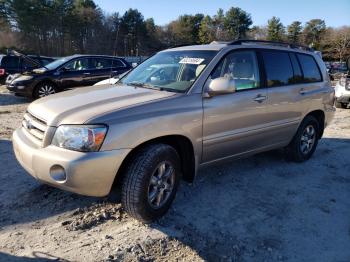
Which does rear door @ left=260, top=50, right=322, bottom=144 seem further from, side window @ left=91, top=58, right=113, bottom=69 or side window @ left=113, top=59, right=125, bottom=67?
side window @ left=113, top=59, right=125, bottom=67

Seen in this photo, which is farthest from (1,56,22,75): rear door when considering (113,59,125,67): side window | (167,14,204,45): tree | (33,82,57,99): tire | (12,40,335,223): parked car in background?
(167,14,204,45): tree

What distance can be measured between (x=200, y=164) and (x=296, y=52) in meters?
2.59

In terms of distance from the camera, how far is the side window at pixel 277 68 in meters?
4.77

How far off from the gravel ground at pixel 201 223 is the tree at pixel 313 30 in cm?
5312

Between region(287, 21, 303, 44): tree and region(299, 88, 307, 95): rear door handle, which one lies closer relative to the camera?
region(299, 88, 307, 95): rear door handle

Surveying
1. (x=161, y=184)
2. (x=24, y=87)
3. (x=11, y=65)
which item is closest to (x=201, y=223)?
(x=161, y=184)

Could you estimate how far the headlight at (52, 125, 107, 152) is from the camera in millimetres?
3076

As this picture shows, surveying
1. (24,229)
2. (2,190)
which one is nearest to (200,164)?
(24,229)

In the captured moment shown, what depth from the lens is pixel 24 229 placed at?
345 cm

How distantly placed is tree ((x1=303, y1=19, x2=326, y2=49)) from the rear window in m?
46.2

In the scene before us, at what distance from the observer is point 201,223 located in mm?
3705

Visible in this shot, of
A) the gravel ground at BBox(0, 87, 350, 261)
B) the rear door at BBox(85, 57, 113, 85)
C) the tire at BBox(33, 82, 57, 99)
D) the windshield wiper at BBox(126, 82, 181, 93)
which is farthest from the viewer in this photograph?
the rear door at BBox(85, 57, 113, 85)

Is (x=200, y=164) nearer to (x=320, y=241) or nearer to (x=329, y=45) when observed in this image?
(x=320, y=241)

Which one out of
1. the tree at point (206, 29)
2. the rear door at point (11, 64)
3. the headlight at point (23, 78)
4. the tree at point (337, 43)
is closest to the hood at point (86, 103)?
the headlight at point (23, 78)
